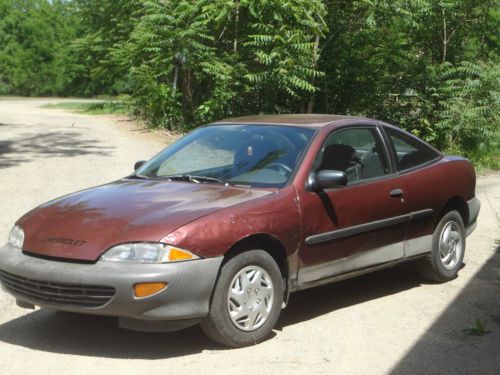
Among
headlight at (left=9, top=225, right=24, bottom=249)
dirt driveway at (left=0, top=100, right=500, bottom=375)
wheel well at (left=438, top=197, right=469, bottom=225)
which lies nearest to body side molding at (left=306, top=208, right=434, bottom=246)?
wheel well at (left=438, top=197, right=469, bottom=225)

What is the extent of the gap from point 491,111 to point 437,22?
3.21 meters

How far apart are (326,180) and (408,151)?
5.04ft

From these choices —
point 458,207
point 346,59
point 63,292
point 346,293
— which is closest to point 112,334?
point 63,292

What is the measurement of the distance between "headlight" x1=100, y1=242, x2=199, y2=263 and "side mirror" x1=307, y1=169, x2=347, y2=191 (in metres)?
1.31

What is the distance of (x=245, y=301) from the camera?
535 centimetres

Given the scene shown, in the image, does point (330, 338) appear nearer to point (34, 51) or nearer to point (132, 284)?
point (132, 284)

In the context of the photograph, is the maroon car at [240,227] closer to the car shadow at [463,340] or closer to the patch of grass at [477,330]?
the car shadow at [463,340]

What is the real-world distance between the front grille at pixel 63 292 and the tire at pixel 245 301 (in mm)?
678

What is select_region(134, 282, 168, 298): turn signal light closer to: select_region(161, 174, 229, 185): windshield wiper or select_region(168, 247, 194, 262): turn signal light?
select_region(168, 247, 194, 262): turn signal light

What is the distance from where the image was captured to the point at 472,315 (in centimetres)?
631

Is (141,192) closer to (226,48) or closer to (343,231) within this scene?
(343,231)

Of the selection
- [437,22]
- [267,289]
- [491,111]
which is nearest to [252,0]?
[437,22]

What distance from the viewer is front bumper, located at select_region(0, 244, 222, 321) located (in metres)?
4.92

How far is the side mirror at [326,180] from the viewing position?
5840mm
